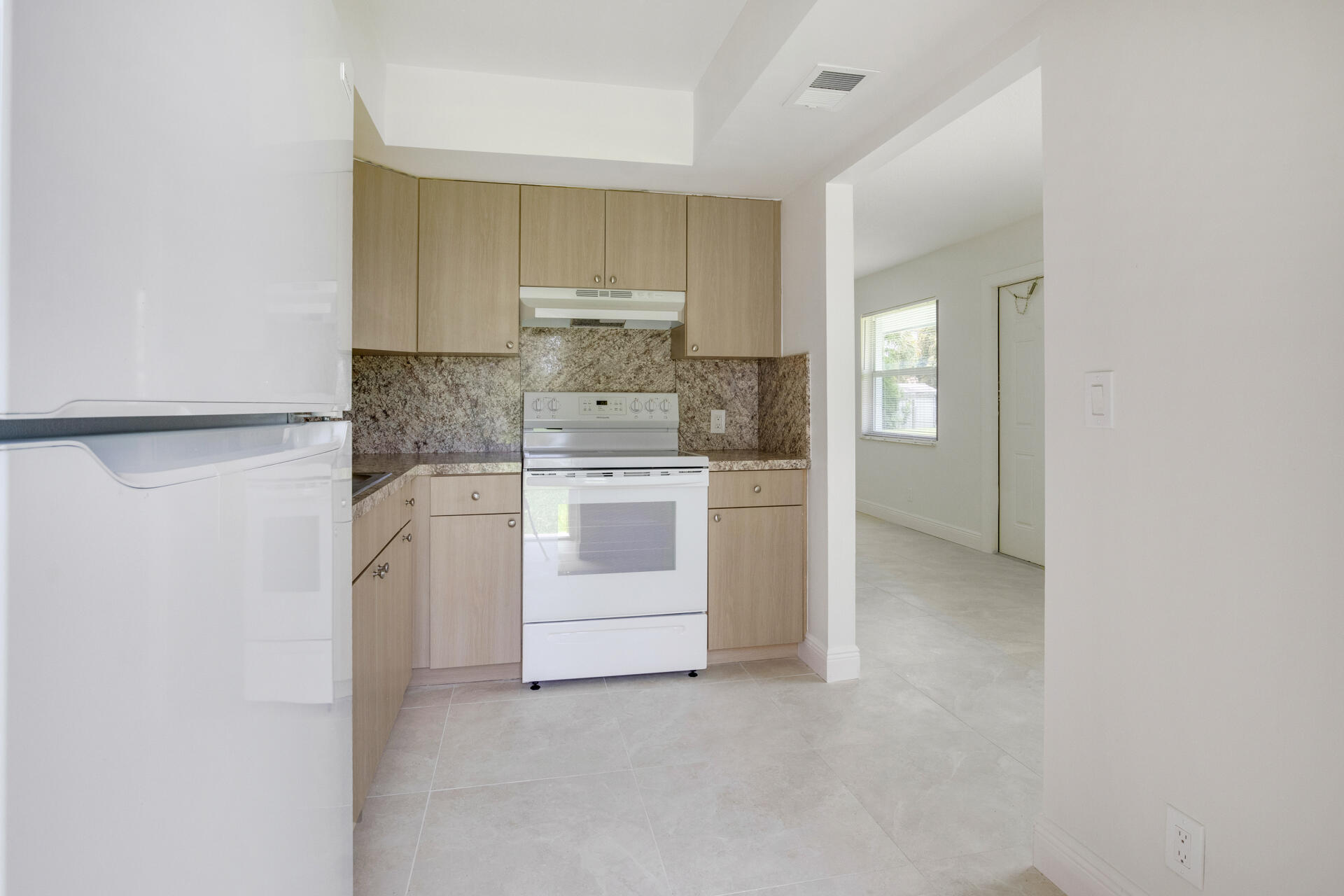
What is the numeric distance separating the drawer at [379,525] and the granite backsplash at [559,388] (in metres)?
0.81

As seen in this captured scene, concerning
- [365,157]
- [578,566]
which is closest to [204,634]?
[578,566]

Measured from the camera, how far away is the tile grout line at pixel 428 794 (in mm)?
1592

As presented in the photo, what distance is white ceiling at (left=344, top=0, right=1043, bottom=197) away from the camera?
1.77m

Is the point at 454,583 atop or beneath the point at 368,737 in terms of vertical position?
atop

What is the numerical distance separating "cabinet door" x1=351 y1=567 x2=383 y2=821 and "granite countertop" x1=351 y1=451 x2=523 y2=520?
1.31 ft

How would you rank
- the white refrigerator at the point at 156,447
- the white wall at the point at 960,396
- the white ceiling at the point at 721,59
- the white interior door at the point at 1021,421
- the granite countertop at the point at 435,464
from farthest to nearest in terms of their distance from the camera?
the white wall at the point at 960,396 < the white interior door at the point at 1021,421 < the granite countertop at the point at 435,464 < the white ceiling at the point at 721,59 < the white refrigerator at the point at 156,447

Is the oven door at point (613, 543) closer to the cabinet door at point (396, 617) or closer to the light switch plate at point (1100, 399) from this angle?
the cabinet door at point (396, 617)

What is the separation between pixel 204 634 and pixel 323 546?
0.32 meters

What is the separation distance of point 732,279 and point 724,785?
2.16 metres

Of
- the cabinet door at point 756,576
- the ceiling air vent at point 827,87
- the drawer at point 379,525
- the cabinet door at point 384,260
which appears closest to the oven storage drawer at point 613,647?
the cabinet door at point 756,576

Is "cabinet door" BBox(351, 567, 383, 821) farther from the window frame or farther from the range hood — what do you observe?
the window frame

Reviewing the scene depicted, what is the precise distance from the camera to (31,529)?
0.29 m

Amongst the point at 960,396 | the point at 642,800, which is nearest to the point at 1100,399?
the point at 642,800

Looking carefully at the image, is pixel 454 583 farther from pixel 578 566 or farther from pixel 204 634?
pixel 204 634
